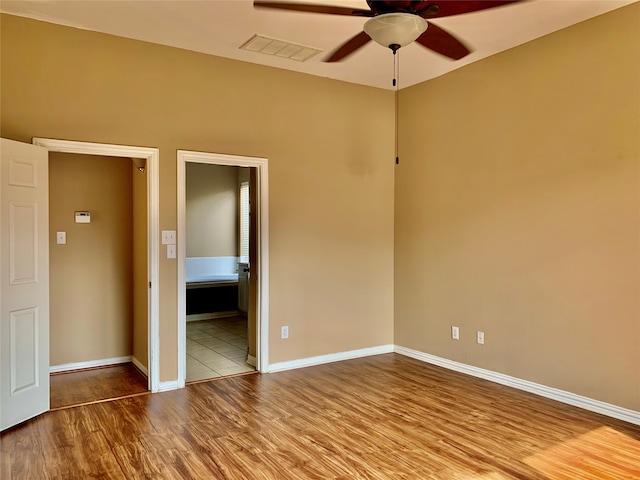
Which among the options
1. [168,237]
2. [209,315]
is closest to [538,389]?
[168,237]

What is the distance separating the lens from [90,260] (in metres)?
4.82

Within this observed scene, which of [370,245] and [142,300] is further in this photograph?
[370,245]

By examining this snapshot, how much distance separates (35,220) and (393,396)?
308 cm

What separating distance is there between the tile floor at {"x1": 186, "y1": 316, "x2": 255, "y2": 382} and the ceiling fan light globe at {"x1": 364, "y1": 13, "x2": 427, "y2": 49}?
3.35 meters

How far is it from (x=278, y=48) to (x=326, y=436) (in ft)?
10.3

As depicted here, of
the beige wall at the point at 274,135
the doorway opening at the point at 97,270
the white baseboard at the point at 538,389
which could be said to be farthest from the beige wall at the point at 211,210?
the white baseboard at the point at 538,389

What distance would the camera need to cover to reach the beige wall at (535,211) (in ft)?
11.3

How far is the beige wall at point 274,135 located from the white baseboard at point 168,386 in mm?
58

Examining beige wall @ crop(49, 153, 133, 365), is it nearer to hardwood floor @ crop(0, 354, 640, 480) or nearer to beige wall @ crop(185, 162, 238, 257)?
hardwood floor @ crop(0, 354, 640, 480)

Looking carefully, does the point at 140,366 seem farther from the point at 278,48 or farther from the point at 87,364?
the point at 278,48

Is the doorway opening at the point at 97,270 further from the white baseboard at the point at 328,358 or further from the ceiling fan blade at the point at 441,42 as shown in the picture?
the ceiling fan blade at the point at 441,42

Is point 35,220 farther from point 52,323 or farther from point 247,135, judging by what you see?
point 247,135

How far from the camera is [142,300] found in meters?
4.61

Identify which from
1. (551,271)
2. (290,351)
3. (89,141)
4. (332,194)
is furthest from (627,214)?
(89,141)
